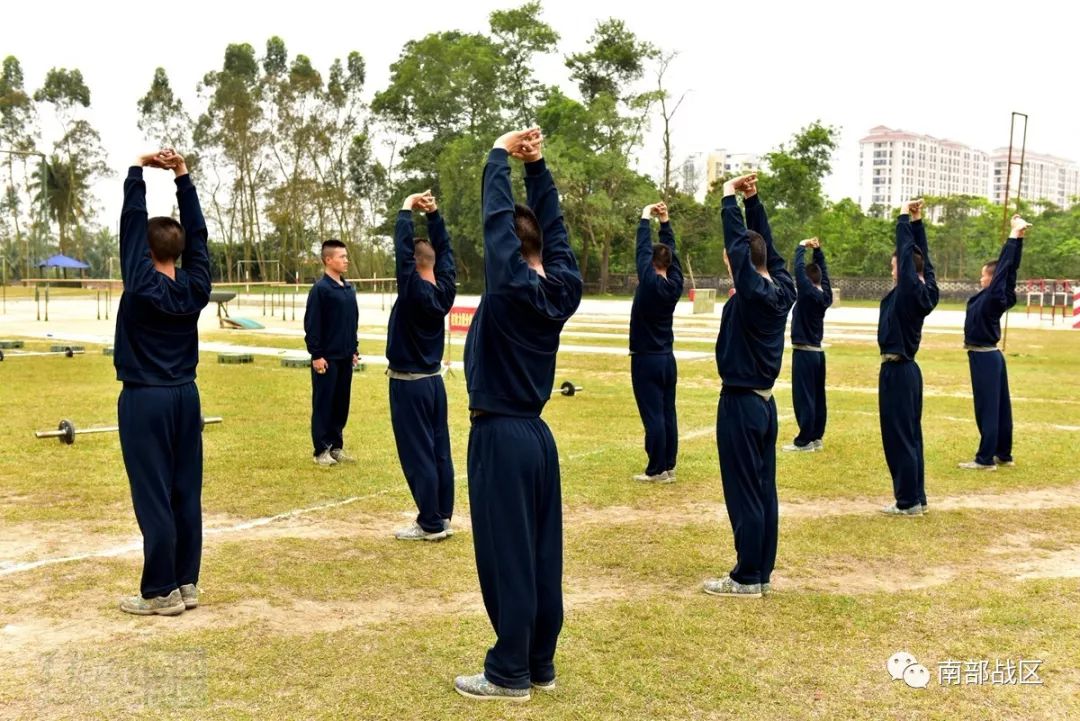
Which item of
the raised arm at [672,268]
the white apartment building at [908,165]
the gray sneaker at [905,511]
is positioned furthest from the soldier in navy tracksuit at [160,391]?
the white apartment building at [908,165]

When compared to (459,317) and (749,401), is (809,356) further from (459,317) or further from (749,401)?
(459,317)

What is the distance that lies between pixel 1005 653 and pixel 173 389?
16.6 ft

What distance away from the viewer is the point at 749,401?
22.6ft

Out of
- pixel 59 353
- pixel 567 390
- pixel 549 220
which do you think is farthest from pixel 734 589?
pixel 59 353

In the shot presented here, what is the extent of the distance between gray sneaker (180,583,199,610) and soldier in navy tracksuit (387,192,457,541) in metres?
2.01

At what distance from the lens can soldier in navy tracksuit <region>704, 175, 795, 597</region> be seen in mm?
6750

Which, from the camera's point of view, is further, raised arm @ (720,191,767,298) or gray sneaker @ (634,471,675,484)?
gray sneaker @ (634,471,675,484)

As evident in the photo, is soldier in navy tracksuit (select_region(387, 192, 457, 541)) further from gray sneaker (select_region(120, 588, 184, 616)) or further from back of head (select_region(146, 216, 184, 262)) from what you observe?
gray sneaker (select_region(120, 588, 184, 616))

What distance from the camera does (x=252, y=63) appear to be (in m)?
82.5

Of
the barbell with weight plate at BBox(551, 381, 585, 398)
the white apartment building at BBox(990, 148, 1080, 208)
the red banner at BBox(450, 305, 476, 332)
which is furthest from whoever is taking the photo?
the white apartment building at BBox(990, 148, 1080, 208)

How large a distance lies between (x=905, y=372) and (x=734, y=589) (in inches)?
136

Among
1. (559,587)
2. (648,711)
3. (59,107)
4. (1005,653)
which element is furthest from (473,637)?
(59,107)

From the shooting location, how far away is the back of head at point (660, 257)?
10477mm

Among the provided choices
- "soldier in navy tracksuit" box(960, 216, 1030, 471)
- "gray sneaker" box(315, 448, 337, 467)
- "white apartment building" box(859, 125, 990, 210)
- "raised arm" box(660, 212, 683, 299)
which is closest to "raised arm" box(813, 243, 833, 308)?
"soldier in navy tracksuit" box(960, 216, 1030, 471)
